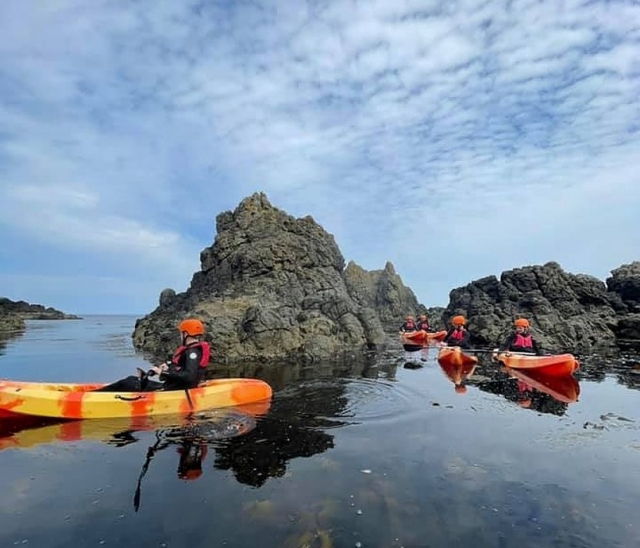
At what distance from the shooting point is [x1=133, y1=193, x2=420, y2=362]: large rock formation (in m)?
24.6

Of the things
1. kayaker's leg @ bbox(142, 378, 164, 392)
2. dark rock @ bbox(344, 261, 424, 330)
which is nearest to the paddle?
kayaker's leg @ bbox(142, 378, 164, 392)

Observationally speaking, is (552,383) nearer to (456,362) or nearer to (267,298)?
(456,362)

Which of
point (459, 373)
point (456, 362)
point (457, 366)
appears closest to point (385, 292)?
point (456, 362)

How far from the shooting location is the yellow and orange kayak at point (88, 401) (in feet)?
34.9

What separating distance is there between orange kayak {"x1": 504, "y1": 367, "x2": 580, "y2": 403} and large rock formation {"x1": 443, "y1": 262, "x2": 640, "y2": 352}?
1423 centimetres

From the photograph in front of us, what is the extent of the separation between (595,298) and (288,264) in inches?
1116

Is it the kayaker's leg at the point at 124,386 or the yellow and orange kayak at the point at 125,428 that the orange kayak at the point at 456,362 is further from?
the kayaker's leg at the point at 124,386

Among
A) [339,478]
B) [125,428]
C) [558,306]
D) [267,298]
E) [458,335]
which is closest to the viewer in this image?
[339,478]

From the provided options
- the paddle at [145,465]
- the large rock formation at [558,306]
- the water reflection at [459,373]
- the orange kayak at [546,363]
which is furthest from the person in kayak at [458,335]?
the paddle at [145,465]

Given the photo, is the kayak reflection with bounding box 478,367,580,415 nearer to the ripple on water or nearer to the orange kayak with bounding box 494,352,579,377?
the orange kayak with bounding box 494,352,579,377

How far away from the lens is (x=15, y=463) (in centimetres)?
820

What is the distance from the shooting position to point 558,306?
3906cm

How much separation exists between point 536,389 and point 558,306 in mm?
26587

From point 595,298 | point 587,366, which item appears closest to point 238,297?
point 587,366
